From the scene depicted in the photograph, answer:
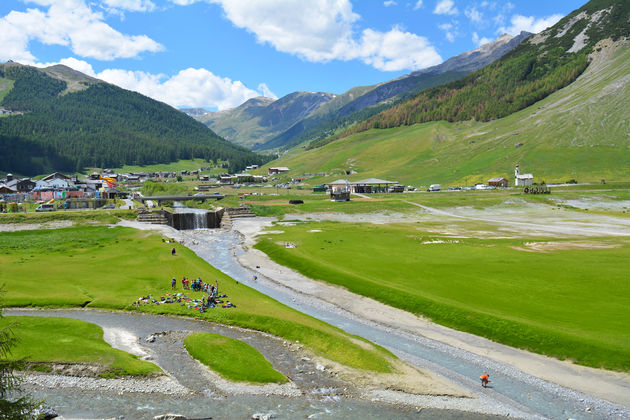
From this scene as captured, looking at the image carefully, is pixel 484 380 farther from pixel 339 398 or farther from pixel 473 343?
pixel 339 398

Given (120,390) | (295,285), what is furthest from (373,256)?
(120,390)

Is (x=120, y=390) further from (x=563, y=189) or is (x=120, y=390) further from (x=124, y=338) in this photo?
(x=563, y=189)

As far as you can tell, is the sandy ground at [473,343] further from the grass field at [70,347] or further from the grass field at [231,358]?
the grass field at [70,347]

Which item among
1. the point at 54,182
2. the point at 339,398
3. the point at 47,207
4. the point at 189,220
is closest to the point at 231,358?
the point at 339,398

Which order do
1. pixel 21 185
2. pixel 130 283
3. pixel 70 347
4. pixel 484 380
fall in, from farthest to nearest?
pixel 21 185 < pixel 130 283 < pixel 70 347 < pixel 484 380

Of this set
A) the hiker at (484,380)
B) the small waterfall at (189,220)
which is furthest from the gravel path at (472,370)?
the small waterfall at (189,220)
